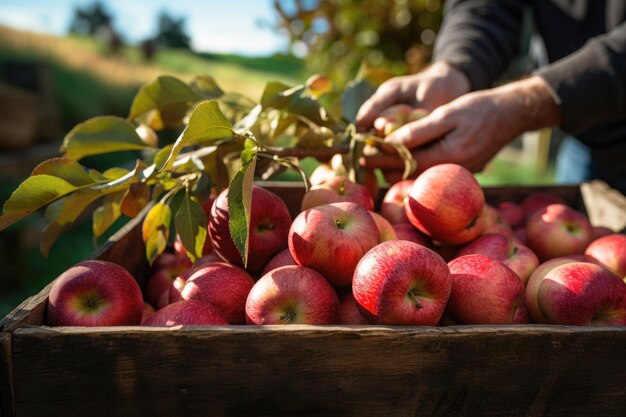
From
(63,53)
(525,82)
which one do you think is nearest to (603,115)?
(525,82)

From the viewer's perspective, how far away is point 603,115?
165cm

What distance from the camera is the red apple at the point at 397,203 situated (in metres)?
1.42

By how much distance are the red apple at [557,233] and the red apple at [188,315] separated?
872 mm

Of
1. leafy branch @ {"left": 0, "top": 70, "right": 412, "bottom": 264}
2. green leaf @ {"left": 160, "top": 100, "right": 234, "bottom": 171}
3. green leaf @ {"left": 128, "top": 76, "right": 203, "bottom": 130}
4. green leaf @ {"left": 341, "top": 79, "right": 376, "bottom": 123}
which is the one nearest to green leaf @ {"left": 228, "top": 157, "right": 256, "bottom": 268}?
leafy branch @ {"left": 0, "top": 70, "right": 412, "bottom": 264}

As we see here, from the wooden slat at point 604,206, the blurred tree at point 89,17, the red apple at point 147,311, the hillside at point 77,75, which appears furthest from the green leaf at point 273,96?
the blurred tree at point 89,17

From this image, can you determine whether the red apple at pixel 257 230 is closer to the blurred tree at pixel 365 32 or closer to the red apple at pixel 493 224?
the red apple at pixel 493 224

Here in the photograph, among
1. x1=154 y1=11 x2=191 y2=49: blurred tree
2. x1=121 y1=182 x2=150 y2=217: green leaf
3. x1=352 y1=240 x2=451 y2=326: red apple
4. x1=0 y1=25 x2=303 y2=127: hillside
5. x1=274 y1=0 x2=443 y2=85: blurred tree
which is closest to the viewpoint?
x1=352 y1=240 x2=451 y2=326: red apple

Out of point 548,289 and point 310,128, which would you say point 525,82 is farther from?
point 548,289

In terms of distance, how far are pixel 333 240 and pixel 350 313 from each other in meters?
0.14

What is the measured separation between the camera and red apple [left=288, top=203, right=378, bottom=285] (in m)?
1.06

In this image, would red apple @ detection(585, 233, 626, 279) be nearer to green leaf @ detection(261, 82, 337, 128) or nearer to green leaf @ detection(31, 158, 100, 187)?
green leaf @ detection(261, 82, 337, 128)

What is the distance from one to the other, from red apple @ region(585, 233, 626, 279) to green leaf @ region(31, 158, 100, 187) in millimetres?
1131

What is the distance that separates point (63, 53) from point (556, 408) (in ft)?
27.5

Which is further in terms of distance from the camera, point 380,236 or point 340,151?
point 340,151
